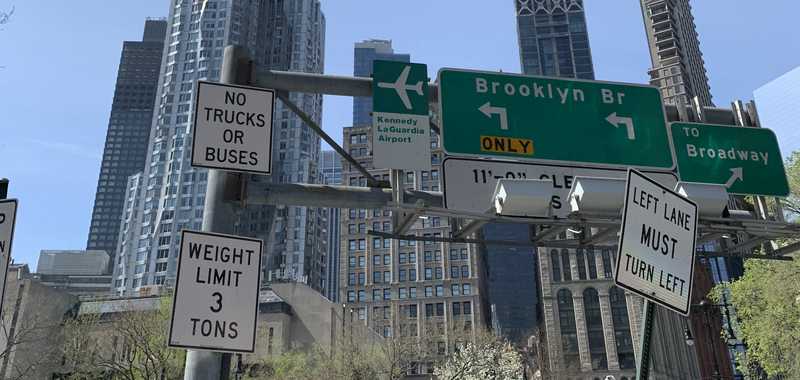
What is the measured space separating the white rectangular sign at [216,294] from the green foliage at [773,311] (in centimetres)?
2553

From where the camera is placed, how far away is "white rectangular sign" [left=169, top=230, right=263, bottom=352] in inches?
232

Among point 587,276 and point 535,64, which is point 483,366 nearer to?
point 587,276

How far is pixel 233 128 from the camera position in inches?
291

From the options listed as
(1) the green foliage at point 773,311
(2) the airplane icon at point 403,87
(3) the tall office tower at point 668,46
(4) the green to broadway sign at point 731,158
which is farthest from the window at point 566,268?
(2) the airplane icon at point 403,87

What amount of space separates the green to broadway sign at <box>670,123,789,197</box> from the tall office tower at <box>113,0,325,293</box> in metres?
129

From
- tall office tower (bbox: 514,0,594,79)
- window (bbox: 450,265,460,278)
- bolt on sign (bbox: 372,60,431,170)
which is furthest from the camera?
tall office tower (bbox: 514,0,594,79)

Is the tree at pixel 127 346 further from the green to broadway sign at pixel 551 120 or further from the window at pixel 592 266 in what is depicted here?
the window at pixel 592 266

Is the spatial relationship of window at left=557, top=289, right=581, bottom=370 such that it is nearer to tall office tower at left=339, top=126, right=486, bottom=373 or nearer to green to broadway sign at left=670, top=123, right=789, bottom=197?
tall office tower at left=339, top=126, right=486, bottom=373

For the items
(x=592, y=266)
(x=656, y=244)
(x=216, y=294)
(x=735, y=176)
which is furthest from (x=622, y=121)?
(x=592, y=266)

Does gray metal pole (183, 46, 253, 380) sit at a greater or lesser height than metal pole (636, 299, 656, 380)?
greater

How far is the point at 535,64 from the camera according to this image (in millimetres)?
183250

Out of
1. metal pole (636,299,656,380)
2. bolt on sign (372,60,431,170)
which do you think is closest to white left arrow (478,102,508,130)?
bolt on sign (372,60,431,170)

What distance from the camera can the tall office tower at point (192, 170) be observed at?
138 metres

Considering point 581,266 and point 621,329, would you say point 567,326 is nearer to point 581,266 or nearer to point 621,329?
point 621,329
